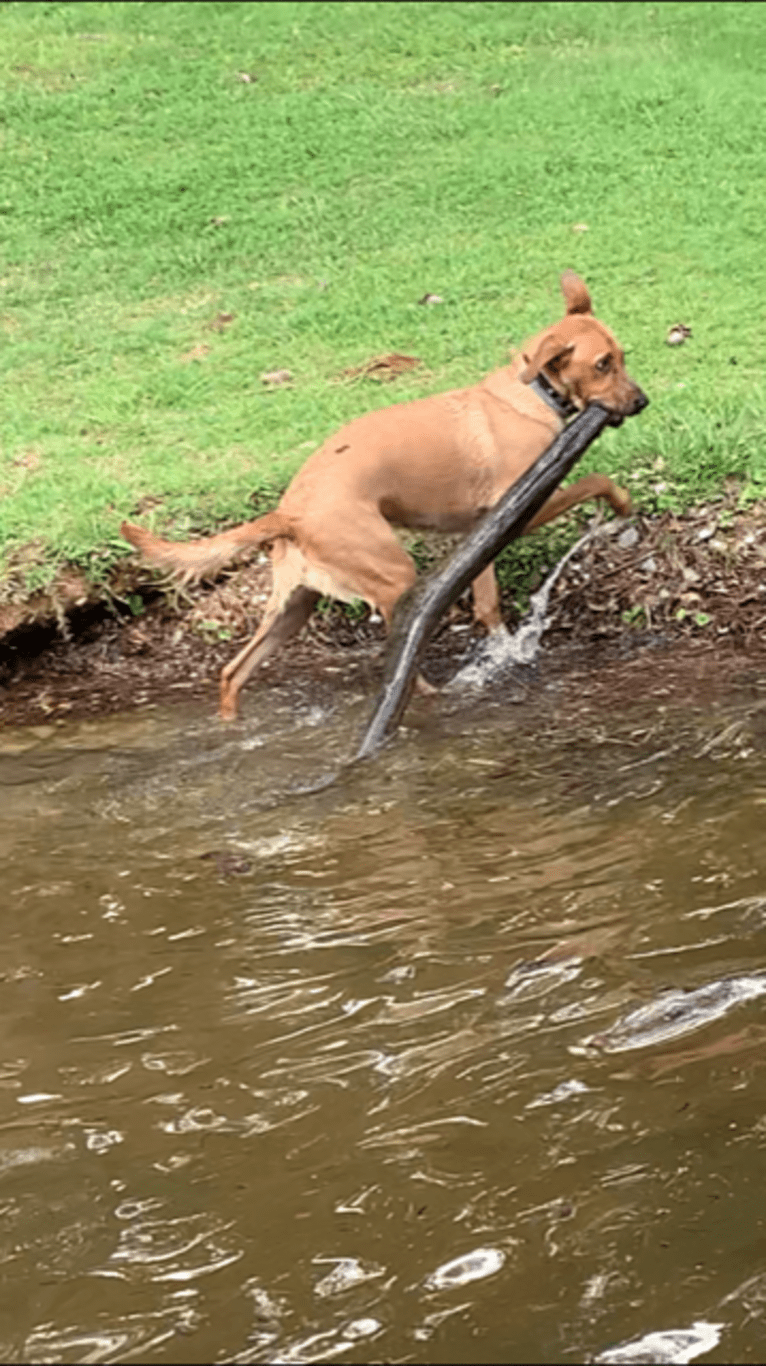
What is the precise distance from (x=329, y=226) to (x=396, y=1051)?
286 inches

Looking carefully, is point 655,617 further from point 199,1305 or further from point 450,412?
point 199,1305

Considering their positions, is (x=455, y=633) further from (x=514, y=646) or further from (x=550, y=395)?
(x=550, y=395)

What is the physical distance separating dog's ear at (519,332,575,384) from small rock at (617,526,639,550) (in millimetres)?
800

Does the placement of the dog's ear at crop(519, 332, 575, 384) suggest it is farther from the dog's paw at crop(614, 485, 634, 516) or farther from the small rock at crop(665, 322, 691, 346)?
the small rock at crop(665, 322, 691, 346)

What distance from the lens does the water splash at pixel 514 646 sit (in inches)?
257

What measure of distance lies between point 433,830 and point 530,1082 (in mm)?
1562

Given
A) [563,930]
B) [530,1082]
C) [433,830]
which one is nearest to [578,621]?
[433,830]

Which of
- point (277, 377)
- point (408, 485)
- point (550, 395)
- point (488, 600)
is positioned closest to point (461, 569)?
point (408, 485)

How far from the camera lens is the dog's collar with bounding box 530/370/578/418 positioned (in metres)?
6.53

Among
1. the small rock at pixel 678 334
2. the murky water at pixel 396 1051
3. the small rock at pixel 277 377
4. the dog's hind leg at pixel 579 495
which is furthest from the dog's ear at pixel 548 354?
the small rock at pixel 277 377

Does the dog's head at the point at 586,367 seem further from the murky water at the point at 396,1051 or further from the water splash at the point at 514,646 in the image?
the murky water at the point at 396,1051

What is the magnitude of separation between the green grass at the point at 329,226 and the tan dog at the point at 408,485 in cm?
78

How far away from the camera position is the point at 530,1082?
365cm

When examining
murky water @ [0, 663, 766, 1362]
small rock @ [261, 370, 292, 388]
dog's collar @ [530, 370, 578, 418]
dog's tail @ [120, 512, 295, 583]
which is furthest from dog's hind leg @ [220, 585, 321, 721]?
small rock @ [261, 370, 292, 388]
